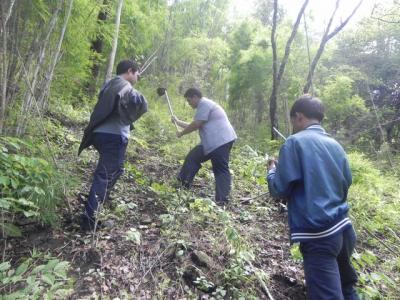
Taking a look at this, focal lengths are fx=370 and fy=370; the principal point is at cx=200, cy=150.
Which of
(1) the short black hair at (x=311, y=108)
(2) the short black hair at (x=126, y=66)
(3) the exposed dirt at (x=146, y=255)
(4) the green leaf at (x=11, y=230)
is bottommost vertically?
(3) the exposed dirt at (x=146, y=255)

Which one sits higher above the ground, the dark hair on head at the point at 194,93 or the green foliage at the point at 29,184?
the dark hair on head at the point at 194,93

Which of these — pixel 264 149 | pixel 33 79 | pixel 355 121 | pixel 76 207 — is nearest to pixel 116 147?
pixel 76 207

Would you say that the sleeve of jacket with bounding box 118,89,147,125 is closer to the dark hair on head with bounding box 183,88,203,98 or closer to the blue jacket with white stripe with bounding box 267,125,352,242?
Answer: the dark hair on head with bounding box 183,88,203,98

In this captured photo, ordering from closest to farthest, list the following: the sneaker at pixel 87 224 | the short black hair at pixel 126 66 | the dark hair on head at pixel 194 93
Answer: the sneaker at pixel 87 224 → the short black hair at pixel 126 66 → the dark hair on head at pixel 194 93

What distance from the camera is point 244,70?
48.7 ft

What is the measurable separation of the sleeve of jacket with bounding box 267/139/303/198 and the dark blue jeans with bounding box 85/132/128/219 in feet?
6.02

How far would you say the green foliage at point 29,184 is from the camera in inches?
109

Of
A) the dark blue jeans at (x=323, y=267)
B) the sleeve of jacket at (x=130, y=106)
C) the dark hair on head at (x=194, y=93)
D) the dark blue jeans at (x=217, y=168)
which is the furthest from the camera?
the dark hair on head at (x=194, y=93)

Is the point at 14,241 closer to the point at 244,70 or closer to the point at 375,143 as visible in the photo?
the point at 244,70

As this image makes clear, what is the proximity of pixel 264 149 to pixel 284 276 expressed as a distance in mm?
7512

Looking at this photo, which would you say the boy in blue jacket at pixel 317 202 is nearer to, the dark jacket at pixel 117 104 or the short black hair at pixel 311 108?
the short black hair at pixel 311 108

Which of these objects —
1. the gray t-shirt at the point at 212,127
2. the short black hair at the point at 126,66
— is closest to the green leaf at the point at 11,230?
the short black hair at the point at 126,66

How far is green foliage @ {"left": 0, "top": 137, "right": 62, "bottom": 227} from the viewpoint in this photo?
2768 mm

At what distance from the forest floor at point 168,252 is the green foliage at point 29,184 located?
0.86ft
